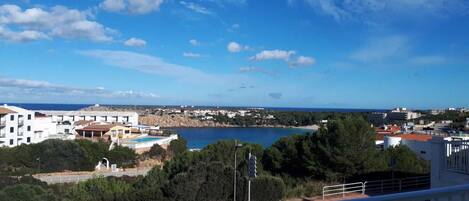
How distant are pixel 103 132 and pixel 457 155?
4889 centimetres

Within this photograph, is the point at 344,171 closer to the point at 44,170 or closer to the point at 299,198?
the point at 299,198

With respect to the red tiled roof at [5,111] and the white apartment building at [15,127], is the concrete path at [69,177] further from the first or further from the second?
the red tiled roof at [5,111]

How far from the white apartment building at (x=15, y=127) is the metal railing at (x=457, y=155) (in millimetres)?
40198

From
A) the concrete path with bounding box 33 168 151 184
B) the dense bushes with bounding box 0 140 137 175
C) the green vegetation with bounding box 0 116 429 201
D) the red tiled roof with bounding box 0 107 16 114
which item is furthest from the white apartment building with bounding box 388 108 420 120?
the green vegetation with bounding box 0 116 429 201

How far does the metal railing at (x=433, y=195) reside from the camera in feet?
6.14

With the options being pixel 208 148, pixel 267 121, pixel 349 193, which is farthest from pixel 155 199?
pixel 267 121

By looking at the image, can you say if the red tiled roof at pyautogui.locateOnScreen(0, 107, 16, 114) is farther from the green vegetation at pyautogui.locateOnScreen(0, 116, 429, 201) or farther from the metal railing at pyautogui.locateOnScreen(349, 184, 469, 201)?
the metal railing at pyautogui.locateOnScreen(349, 184, 469, 201)

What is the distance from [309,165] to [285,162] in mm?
1728

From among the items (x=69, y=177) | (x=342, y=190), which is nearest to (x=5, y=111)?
(x=69, y=177)

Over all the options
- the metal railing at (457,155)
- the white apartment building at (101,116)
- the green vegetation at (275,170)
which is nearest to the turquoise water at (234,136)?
the white apartment building at (101,116)

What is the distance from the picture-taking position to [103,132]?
172ft

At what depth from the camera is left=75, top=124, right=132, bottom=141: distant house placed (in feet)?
167

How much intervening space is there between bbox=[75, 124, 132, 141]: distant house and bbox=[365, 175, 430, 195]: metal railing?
1574 inches

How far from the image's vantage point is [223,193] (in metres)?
11.9
